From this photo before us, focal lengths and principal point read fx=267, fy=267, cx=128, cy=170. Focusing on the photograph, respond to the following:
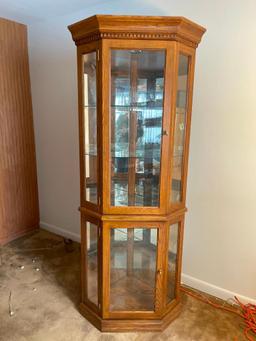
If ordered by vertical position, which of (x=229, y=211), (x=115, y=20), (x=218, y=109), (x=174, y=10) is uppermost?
(x=174, y=10)

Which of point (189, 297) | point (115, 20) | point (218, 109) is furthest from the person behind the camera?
point (189, 297)

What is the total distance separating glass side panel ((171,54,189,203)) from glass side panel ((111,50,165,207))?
5.3 inches

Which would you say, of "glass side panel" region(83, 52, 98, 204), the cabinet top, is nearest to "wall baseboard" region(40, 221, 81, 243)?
"glass side panel" region(83, 52, 98, 204)

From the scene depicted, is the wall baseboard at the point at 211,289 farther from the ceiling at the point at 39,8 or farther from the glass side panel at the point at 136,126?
the ceiling at the point at 39,8

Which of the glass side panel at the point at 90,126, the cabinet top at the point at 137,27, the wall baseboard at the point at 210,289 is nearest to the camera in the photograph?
the cabinet top at the point at 137,27

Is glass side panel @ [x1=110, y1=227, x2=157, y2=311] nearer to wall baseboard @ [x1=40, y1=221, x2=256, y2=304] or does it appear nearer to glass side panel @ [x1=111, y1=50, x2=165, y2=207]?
glass side panel @ [x1=111, y1=50, x2=165, y2=207]

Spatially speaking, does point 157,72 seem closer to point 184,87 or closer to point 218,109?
point 184,87

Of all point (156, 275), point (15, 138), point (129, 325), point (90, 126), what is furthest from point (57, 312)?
point (15, 138)

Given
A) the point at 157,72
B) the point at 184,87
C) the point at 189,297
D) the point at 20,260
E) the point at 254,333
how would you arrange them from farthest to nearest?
1. the point at 20,260
2. the point at 189,297
3. the point at 254,333
4. the point at 184,87
5. the point at 157,72

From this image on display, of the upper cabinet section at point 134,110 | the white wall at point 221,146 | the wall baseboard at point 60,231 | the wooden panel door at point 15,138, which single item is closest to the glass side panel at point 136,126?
the upper cabinet section at point 134,110

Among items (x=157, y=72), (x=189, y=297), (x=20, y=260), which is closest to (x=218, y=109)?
(x=157, y=72)

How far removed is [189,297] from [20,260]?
1.69 metres

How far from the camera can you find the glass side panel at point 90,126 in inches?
65.8

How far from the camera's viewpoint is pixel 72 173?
2.96 metres
